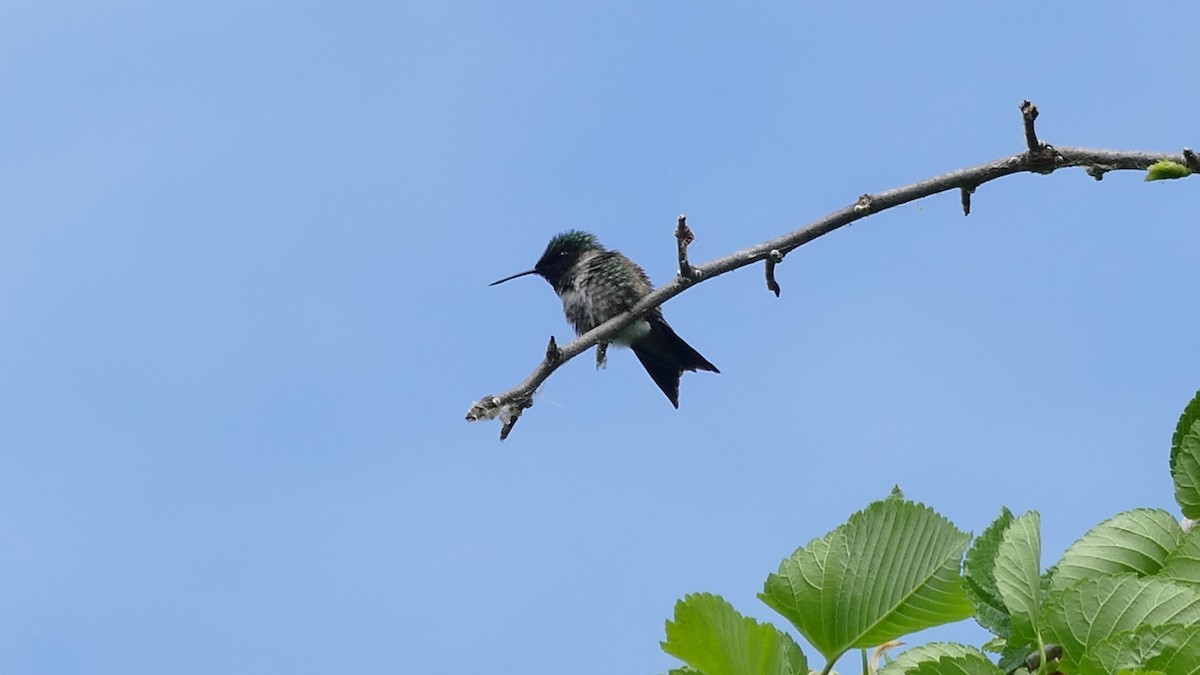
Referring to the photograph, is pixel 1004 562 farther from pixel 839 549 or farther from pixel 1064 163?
pixel 1064 163

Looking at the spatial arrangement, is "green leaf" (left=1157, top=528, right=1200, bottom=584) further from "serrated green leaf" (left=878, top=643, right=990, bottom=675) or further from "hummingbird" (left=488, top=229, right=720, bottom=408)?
"hummingbird" (left=488, top=229, right=720, bottom=408)

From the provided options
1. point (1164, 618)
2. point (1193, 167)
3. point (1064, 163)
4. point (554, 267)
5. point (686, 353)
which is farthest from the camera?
Answer: point (554, 267)

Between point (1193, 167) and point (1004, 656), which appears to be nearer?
point (1004, 656)

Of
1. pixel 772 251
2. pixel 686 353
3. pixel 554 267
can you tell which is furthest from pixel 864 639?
pixel 554 267

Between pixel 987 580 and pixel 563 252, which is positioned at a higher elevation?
pixel 563 252

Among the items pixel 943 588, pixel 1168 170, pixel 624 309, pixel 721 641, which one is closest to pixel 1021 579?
pixel 943 588

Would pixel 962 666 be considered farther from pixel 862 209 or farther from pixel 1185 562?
pixel 862 209

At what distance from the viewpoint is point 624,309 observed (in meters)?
10.9

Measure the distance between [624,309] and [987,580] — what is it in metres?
9.10

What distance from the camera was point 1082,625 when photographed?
1.54 meters

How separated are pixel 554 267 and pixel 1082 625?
10696 millimetres

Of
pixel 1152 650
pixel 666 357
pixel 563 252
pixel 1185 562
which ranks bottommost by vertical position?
pixel 1152 650

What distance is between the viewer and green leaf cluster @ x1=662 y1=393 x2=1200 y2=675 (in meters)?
1.58

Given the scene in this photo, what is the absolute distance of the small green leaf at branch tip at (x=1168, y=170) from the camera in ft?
10.1
